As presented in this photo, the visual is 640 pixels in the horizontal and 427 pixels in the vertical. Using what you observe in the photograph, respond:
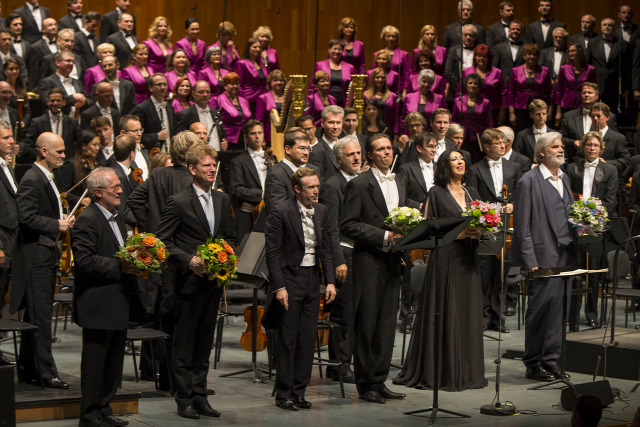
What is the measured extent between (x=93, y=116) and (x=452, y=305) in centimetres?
442

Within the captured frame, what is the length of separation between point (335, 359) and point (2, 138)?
2593 millimetres

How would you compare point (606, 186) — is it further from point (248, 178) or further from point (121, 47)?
point (121, 47)

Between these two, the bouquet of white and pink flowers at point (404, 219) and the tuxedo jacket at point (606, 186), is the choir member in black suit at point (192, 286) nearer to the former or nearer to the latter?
the bouquet of white and pink flowers at point (404, 219)

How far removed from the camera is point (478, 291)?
636 cm

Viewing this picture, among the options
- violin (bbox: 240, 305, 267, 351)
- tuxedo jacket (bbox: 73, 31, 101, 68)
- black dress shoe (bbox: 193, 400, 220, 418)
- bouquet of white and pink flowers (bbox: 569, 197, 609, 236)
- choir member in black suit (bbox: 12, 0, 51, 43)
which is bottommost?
black dress shoe (bbox: 193, 400, 220, 418)

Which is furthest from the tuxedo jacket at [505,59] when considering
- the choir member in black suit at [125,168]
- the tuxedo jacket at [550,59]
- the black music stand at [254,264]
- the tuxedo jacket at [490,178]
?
the black music stand at [254,264]

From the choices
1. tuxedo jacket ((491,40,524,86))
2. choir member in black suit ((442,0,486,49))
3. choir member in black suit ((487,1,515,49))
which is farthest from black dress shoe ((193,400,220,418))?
choir member in black suit ((487,1,515,49))

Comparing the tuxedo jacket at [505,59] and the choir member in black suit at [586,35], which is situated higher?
the choir member in black suit at [586,35]

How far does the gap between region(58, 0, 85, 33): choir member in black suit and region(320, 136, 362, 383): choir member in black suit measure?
5.67 meters

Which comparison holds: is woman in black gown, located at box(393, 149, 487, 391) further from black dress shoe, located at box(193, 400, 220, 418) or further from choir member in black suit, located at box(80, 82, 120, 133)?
choir member in black suit, located at box(80, 82, 120, 133)

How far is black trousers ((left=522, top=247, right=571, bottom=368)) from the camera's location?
6738 mm

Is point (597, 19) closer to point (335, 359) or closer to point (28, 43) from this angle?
point (28, 43)

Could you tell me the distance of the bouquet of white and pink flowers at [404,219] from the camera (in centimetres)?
596

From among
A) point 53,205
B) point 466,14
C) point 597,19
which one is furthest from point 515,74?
point 53,205
